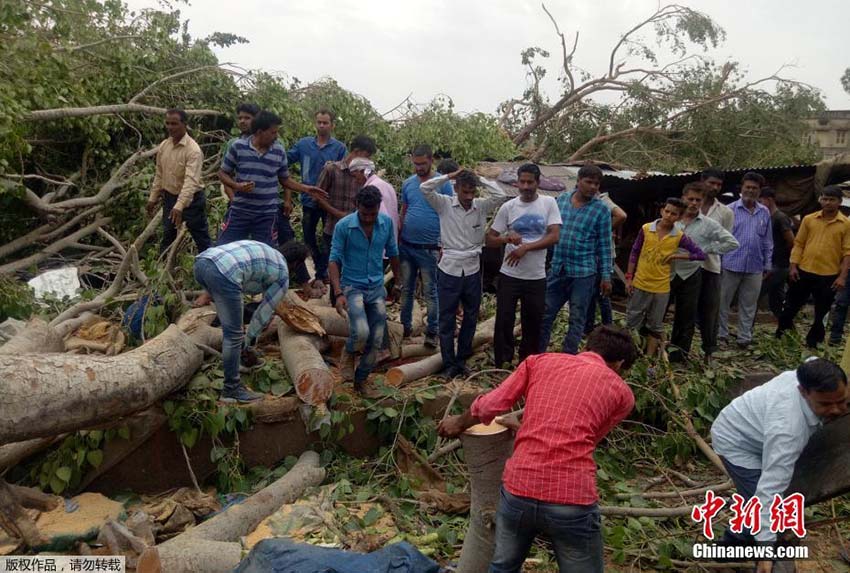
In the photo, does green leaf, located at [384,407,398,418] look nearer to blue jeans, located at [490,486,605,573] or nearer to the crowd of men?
the crowd of men

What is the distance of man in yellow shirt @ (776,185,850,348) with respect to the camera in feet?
20.7

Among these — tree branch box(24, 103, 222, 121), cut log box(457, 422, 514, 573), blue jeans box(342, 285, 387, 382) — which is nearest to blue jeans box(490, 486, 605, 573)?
cut log box(457, 422, 514, 573)

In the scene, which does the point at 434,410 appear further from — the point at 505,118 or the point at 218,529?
the point at 505,118

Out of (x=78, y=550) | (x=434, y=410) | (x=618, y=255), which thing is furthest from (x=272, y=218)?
(x=618, y=255)

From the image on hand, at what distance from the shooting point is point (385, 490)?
453cm

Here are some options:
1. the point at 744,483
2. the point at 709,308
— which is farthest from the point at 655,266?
the point at 744,483

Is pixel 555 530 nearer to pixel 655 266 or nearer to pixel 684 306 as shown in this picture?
pixel 655 266

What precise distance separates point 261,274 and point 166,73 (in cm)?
538

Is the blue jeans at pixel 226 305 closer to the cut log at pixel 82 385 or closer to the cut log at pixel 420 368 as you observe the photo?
the cut log at pixel 82 385

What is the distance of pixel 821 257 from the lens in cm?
640

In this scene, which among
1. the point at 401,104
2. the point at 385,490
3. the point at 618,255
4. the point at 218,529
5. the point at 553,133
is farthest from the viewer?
the point at 553,133

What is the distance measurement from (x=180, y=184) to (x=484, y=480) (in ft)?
13.7

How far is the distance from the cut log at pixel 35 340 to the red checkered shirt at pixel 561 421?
11.5ft

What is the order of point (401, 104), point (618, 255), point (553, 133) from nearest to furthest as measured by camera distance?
1. point (618, 255)
2. point (401, 104)
3. point (553, 133)
